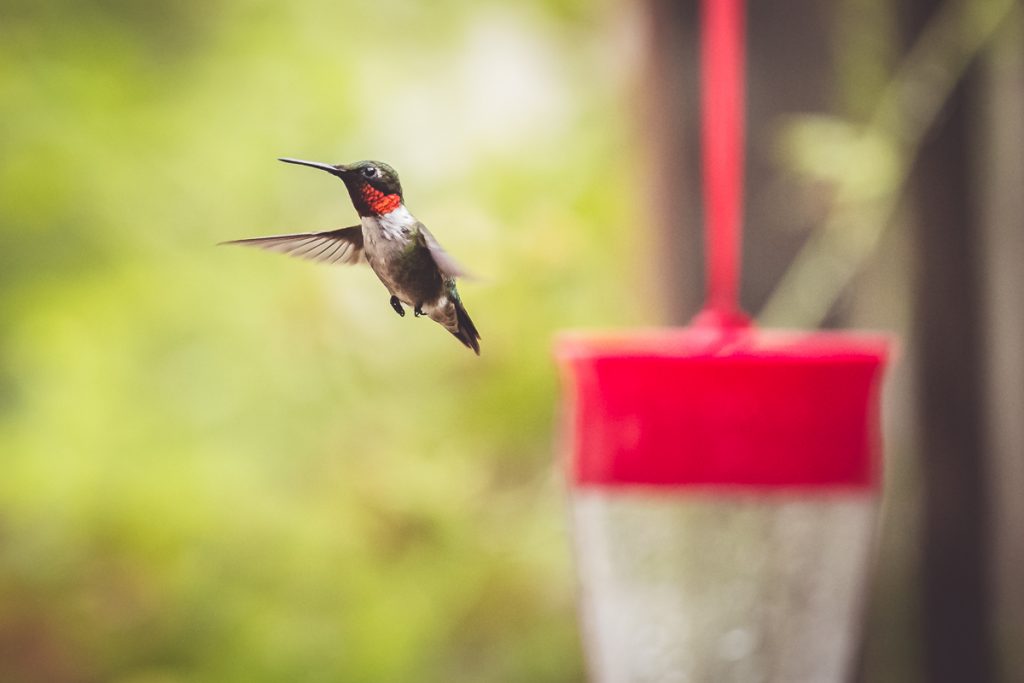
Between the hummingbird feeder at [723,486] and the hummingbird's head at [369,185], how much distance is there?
23cm

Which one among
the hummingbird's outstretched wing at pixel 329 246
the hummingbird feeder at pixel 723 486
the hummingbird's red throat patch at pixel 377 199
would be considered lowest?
the hummingbird feeder at pixel 723 486

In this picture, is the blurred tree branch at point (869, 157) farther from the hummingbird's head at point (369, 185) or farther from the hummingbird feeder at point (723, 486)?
the hummingbird's head at point (369, 185)

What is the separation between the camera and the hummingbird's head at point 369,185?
0.58ft

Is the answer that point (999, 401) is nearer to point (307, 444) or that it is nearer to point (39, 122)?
point (307, 444)

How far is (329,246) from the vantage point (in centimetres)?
22

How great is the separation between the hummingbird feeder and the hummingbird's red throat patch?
0.23 metres

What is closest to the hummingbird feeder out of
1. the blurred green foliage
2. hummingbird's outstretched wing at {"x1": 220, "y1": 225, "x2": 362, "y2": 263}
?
hummingbird's outstretched wing at {"x1": 220, "y1": 225, "x2": 362, "y2": 263}

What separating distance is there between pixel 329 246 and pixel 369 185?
0.04 meters

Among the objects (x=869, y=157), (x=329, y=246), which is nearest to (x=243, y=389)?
(x=869, y=157)

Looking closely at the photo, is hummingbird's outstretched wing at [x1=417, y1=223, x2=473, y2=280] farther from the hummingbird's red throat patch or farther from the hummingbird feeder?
the hummingbird feeder

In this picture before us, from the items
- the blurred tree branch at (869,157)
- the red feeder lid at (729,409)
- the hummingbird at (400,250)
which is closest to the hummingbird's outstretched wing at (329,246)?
the hummingbird at (400,250)

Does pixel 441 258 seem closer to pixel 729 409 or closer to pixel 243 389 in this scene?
pixel 729 409

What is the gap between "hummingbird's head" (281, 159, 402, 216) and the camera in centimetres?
18

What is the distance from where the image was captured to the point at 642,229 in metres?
0.75
